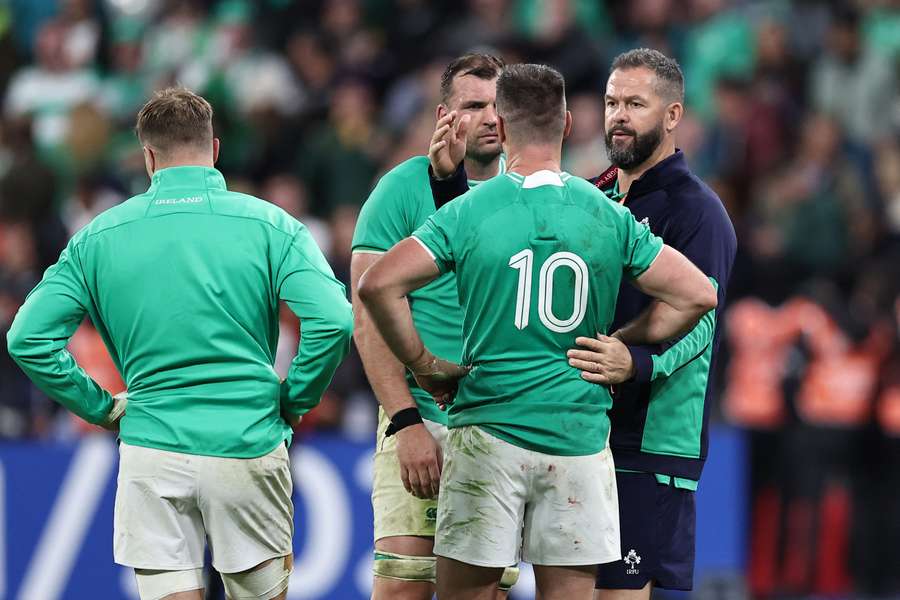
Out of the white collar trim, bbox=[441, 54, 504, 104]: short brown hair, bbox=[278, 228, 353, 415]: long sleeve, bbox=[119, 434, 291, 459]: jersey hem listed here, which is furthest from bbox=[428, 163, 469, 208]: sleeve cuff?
bbox=[119, 434, 291, 459]: jersey hem

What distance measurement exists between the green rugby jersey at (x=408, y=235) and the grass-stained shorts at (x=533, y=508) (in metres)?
0.70

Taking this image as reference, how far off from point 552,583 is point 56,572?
529 centimetres

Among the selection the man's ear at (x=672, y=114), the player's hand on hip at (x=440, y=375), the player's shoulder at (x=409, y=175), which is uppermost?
the man's ear at (x=672, y=114)

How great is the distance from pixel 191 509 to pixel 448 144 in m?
1.50

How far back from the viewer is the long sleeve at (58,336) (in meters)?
4.91

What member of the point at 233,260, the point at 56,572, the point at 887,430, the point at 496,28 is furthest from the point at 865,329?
the point at 233,260

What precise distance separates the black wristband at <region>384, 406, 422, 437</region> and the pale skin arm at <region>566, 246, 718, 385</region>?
72 centimetres

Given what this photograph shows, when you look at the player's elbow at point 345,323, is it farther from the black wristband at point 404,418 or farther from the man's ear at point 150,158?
the man's ear at point 150,158

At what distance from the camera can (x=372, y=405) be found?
34.8 feet

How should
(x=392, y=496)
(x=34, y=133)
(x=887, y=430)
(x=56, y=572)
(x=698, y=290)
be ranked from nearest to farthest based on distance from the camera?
(x=698, y=290) < (x=392, y=496) < (x=56, y=572) < (x=887, y=430) < (x=34, y=133)

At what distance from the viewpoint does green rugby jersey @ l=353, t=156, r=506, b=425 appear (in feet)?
18.0

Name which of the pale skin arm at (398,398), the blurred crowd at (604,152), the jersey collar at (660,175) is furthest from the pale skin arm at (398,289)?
the blurred crowd at (604,152)

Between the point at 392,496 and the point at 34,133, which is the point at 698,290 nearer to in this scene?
the point at 392,496

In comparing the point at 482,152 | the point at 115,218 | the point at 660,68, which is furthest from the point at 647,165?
the point at 115,218
